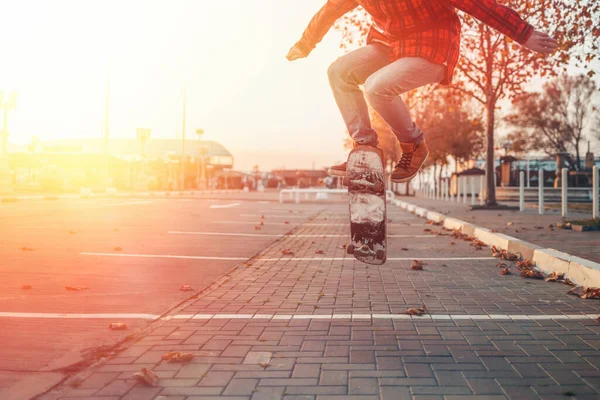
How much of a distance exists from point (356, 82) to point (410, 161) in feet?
2.83

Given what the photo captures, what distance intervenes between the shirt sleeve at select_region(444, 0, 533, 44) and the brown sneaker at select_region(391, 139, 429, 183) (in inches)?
45.3

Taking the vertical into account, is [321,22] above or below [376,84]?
above

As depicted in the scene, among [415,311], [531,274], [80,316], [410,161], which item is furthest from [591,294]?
[80,316]

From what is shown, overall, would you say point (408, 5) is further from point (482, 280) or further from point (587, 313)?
point (482, 280)

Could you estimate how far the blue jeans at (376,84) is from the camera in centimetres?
386

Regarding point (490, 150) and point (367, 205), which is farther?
Answer: point (490, 150)

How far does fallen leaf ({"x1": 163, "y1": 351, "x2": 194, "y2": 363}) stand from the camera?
3.42 meters

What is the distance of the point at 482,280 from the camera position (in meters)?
6.64

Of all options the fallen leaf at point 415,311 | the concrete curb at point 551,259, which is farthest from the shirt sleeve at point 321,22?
the concrete curb at point 551,259

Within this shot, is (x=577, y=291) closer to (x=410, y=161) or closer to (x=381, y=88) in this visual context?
(x=410, y=161)

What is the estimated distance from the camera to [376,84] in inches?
153

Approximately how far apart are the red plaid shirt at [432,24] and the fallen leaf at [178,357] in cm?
238

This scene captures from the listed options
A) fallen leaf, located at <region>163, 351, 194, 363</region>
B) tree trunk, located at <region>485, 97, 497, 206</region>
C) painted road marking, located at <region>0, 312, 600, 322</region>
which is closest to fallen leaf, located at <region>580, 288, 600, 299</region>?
painted road marking, located at <region>0, 312, 600, 322</region>

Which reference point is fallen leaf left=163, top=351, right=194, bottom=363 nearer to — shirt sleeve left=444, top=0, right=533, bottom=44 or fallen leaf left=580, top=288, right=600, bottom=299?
shirt sleeve left=444, top=0, right=533, bottom=44
